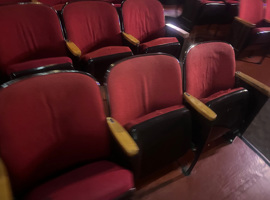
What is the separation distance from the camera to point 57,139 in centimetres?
53

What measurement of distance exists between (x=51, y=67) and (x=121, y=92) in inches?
12.8

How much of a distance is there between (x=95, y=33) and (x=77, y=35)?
11 centimetres

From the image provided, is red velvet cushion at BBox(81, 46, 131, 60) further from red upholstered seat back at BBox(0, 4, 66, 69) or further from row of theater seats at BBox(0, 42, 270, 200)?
row of theater seats at BBox(0, 42, 270, 200)

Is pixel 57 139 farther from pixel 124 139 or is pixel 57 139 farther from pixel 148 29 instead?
pixel 148 29

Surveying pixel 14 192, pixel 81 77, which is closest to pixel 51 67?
pixel 81 77

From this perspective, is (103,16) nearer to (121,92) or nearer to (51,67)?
(51,67)

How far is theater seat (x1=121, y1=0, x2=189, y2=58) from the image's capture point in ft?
3.81

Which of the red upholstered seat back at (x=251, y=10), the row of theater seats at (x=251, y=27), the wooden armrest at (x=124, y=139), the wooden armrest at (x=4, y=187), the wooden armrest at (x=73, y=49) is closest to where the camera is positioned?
the wooden armrest at (x=4, y=187)

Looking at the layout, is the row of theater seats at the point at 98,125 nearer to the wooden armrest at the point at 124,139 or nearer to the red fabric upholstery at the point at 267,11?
the wooden armrest at the point at 124,139

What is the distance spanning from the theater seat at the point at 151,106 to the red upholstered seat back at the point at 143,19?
0.65 meters

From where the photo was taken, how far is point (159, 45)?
1.14 meters

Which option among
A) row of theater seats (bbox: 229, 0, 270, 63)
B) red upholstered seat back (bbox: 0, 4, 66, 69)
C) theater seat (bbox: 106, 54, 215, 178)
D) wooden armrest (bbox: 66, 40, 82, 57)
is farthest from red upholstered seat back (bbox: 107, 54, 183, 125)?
row of theater seats (bbox: 229, 0, 270, 63)

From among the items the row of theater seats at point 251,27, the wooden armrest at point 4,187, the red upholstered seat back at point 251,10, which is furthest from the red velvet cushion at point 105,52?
the red upholstered seat back at point 251,10

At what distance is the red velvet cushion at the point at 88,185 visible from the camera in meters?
0.45
